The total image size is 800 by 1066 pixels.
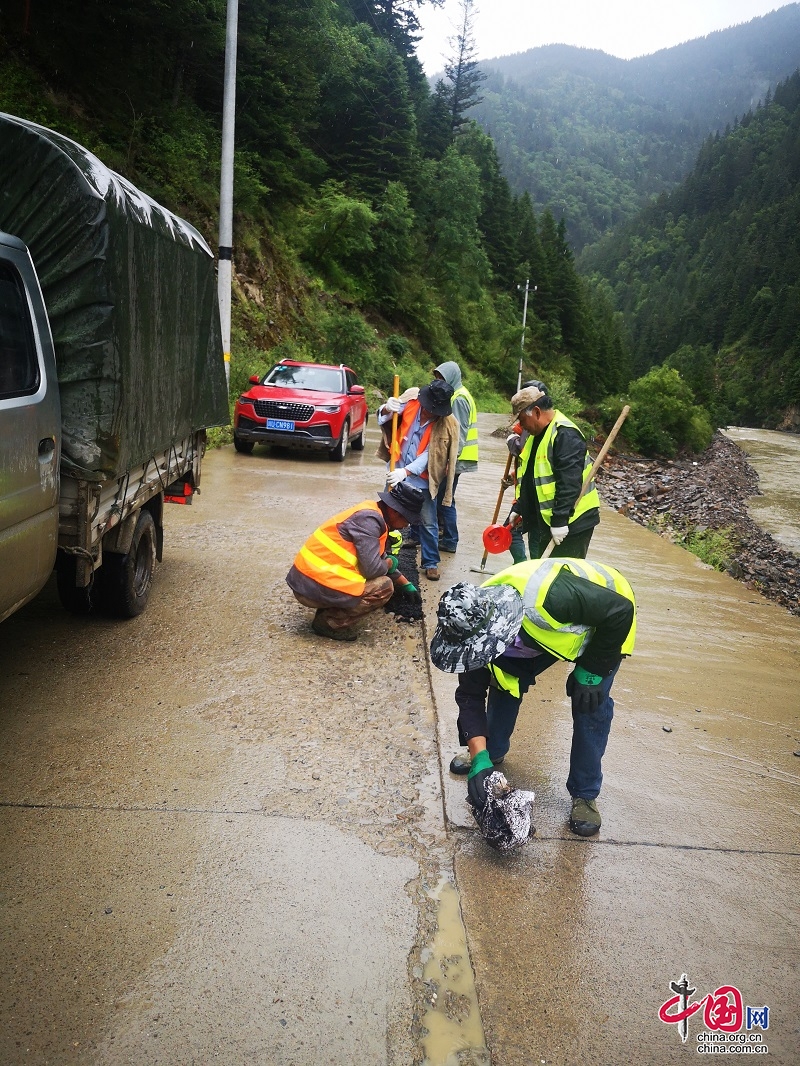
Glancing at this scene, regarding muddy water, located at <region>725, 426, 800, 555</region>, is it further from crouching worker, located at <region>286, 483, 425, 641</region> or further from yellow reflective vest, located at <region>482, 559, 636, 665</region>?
yellow reflective vest, located at <region>482, 559, 636, 665</region>

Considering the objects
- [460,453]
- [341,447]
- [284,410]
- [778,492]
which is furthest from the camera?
[778,492]

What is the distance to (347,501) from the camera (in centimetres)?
1020

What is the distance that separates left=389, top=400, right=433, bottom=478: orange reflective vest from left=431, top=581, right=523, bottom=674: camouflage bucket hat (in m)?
3.92

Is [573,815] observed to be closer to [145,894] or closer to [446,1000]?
[446,1000]

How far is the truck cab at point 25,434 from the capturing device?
3232mm

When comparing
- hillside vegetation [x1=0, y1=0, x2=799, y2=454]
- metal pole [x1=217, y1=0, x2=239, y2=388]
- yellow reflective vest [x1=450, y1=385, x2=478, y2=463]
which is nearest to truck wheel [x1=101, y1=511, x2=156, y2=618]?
yellow reflective vest [x1=450, y1=385, x2=478, y2=463]

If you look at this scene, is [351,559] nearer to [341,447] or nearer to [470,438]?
[470,438]

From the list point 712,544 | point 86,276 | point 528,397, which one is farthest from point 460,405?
point 712,544

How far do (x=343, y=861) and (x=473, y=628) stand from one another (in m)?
1.04

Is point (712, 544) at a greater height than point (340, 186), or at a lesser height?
lesser

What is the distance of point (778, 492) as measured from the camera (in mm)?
28500

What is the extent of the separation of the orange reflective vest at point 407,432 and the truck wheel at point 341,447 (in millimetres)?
5802

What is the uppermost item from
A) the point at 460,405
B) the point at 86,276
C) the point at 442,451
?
the point at 86,276

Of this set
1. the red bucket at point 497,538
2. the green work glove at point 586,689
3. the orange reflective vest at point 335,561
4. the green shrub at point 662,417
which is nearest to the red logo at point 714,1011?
the green work glove at point 586,689
